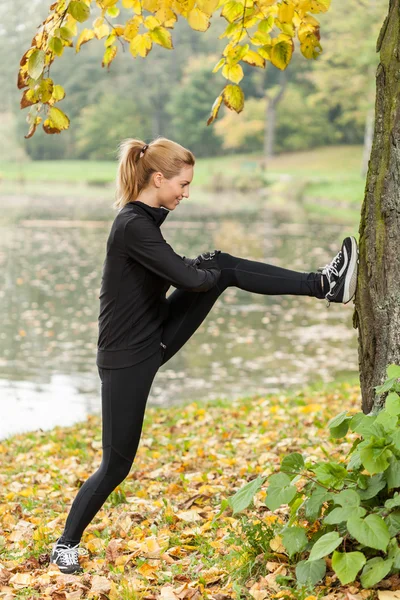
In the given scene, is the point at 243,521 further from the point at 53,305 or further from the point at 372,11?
the point at 372,11

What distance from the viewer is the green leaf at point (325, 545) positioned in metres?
2.59

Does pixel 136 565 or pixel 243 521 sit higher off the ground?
pixel 243 521

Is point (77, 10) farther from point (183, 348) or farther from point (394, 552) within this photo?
point (183, 348)

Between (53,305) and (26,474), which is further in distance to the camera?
(53,305)

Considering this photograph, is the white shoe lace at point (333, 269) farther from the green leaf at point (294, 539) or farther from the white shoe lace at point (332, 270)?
the green leaf at point (294, 539)

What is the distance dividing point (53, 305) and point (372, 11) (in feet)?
130

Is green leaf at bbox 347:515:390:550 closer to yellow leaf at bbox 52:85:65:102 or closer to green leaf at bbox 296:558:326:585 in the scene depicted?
green leaf at bbox 296:558:326:585

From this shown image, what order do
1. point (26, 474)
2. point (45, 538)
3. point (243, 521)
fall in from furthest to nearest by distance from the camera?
point (26, 474) < point (45, 538) < point (243, 521)

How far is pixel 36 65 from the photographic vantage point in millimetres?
3564

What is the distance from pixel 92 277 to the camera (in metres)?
17.8

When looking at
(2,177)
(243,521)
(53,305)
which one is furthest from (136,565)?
(2,177)

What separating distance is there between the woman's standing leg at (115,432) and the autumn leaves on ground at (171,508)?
0.23 meters

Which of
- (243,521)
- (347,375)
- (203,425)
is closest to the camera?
(243,521)

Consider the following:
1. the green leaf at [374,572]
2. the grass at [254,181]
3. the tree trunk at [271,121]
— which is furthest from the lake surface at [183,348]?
the tree trunk at [271,121]
